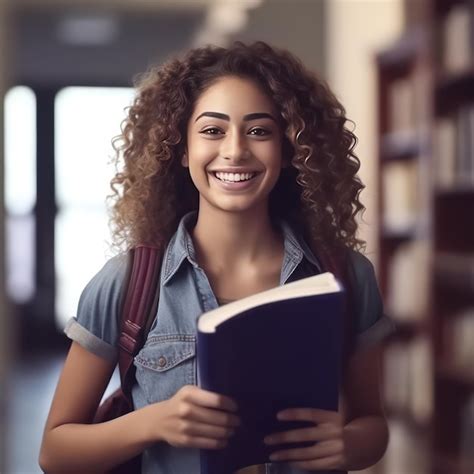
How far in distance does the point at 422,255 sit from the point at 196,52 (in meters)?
3.60

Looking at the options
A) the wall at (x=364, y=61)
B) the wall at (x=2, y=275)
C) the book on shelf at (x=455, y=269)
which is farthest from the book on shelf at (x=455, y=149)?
the wall at (x=2, y=275)

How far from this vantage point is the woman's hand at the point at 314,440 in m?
0.92

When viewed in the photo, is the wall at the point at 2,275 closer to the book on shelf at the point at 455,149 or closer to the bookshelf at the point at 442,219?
the bookshelf at the point at 442,219

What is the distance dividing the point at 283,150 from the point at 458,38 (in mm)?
3068

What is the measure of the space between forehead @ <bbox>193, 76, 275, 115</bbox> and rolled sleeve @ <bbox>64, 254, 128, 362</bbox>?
20 centimetres

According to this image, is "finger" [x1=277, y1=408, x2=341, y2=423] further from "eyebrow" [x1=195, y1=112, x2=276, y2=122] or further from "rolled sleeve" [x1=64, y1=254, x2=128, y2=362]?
"eyebrow" [x1=195, y1=112, x2=276, y2=122]

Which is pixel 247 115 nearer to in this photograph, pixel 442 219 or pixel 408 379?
pixel 442 219

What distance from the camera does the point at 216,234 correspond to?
40.1 inches

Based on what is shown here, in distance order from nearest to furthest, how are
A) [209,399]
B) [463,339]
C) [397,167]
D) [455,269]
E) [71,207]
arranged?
[209,399]
[455,269]
[463,339]
[397,167]
[71,207]

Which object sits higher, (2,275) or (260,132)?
(260,132)

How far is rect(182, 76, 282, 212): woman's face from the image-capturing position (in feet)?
3.15

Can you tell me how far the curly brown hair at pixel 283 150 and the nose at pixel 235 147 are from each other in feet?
0.19

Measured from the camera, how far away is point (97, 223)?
10.1m

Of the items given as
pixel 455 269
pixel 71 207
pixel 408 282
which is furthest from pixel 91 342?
pixel 71 207
